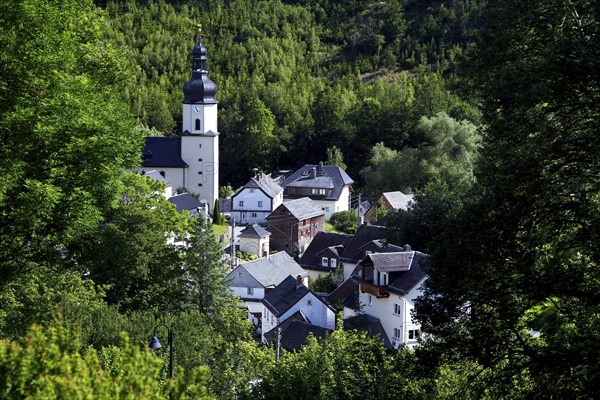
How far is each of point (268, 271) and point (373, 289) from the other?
8241mm

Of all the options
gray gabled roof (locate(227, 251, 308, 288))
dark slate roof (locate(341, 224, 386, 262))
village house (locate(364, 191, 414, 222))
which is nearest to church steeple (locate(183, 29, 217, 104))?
village house (locate(364, 191, 414, 222))

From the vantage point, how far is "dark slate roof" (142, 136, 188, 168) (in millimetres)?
59469

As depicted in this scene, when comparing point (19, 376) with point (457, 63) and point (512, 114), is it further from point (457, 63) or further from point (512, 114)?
point (457, 63)

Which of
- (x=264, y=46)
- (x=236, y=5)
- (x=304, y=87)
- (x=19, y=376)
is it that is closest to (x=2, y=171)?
(x=19, y=376)

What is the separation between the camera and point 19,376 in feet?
19.7

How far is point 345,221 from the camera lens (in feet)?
182

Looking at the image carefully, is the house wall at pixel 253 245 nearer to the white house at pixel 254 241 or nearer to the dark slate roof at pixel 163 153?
the white house at pixel 254 241

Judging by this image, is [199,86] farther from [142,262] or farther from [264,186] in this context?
[142,262]

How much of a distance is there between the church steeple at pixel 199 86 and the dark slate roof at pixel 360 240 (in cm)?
2260

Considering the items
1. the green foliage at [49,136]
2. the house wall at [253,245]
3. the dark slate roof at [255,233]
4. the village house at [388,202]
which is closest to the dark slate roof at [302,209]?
the dark slate roof at [255,233]

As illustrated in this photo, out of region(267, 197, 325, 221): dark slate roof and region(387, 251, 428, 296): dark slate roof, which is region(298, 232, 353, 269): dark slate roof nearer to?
region(267, 197, 325, 221): dark slate roof

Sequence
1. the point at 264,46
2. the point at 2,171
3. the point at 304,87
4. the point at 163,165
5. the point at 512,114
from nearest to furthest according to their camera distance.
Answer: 1. the point at 512,114
2. the point at 2,171
3. the point at 163,165
4. the point at 304,87
5. the point at 264,46

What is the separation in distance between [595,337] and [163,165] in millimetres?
52260

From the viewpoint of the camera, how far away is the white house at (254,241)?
47.2 metres
